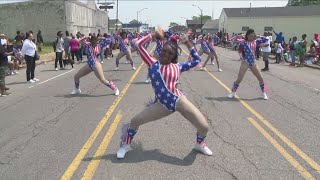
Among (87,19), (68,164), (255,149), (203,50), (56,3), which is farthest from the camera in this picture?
(87,19)

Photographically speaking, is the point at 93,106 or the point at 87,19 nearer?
the point at 93,106

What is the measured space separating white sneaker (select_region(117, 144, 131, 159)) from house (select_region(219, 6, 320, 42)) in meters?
71.0

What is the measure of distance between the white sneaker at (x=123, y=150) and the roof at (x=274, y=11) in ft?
242

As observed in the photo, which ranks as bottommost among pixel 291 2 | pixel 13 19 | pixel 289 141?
pixel 289 141

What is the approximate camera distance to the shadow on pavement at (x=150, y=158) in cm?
597

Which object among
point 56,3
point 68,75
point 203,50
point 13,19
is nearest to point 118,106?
point 68,75

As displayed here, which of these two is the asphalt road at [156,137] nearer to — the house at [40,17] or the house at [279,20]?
the house at [40,17]

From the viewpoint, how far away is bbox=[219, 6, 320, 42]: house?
7350cm

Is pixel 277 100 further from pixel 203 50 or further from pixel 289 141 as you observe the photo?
pixel 203 50

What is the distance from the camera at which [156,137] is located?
7.24 meters

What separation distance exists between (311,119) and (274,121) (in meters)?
0.89

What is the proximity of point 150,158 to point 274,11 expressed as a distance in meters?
76.6

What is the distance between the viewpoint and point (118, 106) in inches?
404

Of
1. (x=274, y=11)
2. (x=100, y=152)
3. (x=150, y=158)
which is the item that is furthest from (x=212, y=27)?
(x=150, y=158)
